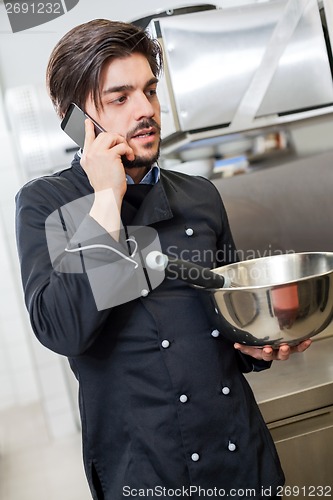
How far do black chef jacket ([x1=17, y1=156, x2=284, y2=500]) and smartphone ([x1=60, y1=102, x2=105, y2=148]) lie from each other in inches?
1.8

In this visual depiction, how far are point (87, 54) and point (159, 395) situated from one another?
53 centimetres

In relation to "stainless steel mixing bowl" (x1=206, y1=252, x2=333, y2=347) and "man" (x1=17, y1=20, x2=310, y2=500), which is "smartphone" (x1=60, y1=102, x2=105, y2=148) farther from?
"stainless steel mixing bowl" (x1=206, y1=252, x2=333, y2=347)

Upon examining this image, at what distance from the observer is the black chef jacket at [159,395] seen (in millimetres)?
867

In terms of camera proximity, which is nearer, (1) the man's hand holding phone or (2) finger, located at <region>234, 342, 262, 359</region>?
(1) the man's hand holding phone

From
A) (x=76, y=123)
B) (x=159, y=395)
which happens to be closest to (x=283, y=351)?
(x=159, y=395)

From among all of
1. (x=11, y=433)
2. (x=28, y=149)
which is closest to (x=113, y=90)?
(x=28, y=149)

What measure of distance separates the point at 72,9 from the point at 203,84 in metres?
1.04

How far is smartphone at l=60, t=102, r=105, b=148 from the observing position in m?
0.87

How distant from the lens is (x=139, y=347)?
0.87 meters
